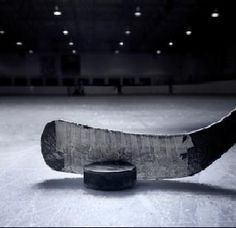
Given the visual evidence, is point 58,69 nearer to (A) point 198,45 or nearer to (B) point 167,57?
(B) point 167,57

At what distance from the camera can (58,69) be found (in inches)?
1551

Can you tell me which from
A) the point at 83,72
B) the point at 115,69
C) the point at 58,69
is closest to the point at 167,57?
the point at 115,69

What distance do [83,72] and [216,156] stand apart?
36.4 m

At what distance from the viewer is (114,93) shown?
97.0ft

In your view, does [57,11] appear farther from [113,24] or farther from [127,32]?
[127,32]

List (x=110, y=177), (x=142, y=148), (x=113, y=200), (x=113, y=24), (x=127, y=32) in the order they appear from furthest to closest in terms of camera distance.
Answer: (x=127, y=32) → (x=113, y=24) → (x=142, y=148) → (x=110, y=177) → (x=113, y=200)

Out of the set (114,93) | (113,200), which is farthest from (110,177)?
(114,93)

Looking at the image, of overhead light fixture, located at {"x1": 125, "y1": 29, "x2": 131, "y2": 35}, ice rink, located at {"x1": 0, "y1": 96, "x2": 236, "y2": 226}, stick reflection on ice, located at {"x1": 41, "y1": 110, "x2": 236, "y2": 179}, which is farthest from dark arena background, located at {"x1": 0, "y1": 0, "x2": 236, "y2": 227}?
overhead light fixture, located at {"x1": 125, "y1": 29, "x2": 131, "y2": 35}

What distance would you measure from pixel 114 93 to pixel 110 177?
26371 millimetres

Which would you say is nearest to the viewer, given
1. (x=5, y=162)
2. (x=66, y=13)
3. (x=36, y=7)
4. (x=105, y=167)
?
(x=105, y=167)

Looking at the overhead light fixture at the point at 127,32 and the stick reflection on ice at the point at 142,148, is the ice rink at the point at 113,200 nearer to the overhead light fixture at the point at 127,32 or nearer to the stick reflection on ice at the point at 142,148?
the stick reflection on ice at the point at 142,148

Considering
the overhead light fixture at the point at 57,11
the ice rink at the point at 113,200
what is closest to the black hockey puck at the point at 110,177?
the ice rink at the point at 113,200

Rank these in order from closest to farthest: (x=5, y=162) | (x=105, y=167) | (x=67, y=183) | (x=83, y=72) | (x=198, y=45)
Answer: (x=105, y=167)
(x=67, y=183)
(x=5, y=162)
(x=198, y=45)
(x=83, y=72)

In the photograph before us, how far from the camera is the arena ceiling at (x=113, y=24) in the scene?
1856cm
